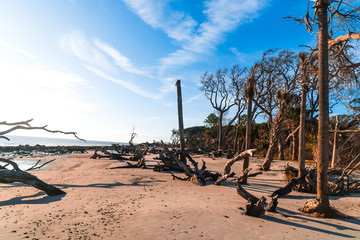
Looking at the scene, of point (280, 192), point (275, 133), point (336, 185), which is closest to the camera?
point (280, 192)

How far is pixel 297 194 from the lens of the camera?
827 centimetres

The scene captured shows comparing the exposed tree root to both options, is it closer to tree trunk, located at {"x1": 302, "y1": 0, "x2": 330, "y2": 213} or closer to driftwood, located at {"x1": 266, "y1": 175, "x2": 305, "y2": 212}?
tree trunk, located at {"x1": 302, "y1": 0, "x2": 330, "y2": 213}

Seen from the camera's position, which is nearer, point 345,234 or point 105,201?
point 345,234

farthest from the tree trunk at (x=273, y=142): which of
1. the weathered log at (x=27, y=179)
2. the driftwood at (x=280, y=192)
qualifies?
the weathered log at (x=27, y=179)

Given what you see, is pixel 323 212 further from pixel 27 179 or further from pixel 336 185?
pixel 27 179

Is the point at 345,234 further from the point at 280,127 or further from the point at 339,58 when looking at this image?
the point at 280,127

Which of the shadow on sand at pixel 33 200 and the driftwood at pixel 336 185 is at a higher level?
the driftwood at pixel 336 185

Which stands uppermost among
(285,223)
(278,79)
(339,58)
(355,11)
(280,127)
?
(278,79)

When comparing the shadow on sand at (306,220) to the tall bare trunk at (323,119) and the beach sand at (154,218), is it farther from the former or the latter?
the tall bare trunk at (323,119)

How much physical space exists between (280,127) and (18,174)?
14.3m

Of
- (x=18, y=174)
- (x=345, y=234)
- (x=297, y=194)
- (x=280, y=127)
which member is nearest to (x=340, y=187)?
(x=297, y=194)

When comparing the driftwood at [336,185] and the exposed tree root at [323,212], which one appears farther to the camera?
the driftwood at [336,185]

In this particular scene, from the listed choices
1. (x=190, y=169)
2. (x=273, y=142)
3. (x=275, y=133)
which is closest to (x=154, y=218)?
(x=190, y=169)

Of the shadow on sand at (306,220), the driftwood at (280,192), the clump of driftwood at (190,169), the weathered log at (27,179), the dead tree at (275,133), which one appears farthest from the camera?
the dead tree at (275,133)
